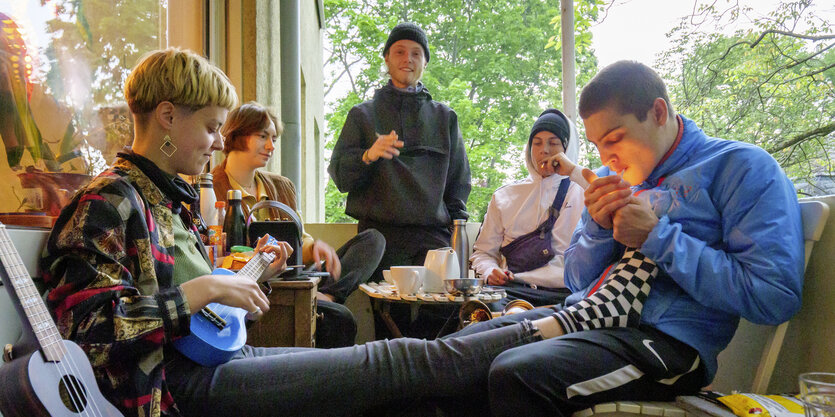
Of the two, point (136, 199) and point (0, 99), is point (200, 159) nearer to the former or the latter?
point (136, 199)

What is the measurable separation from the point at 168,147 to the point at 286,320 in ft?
2.44

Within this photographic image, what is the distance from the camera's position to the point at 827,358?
127 cm

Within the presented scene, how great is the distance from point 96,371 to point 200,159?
0.52 meters

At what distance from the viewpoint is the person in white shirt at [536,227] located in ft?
8.72

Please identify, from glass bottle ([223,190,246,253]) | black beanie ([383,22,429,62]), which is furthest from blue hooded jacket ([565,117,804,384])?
black beanie ([383,22,429,62])

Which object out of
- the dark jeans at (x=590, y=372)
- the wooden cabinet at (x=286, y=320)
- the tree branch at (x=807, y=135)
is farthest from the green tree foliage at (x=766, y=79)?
the wooden cabinet at (x=286, y=320)

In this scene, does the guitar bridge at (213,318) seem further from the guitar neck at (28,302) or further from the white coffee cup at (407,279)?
the white coffee cup at (407,279)

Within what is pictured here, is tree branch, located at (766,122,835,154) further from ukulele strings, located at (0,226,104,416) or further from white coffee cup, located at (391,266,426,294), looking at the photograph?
ukulele strings, located at (0,226,104,416)

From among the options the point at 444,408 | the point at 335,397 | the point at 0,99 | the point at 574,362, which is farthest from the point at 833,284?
the point at 0,99

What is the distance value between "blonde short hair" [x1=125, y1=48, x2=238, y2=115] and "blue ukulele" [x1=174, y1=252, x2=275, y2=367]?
410mm

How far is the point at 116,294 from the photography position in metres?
0.96

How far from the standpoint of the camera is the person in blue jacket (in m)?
1.20

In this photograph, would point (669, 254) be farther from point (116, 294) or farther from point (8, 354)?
point (8, 354)

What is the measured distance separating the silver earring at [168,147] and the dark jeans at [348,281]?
137cm
